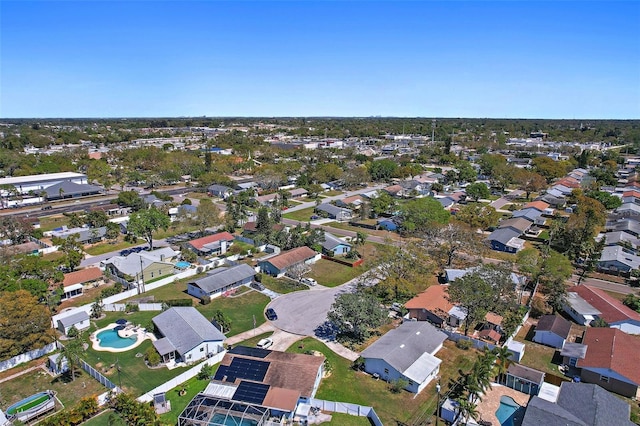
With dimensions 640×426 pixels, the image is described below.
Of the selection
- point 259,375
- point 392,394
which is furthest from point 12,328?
point 392,394

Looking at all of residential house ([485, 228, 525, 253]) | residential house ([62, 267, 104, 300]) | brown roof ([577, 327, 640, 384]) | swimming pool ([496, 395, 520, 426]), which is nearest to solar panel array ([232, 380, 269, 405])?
swimming pool ([496, 395, 520, 426])

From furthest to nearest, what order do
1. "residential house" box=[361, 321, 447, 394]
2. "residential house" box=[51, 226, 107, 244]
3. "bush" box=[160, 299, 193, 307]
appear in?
"residential house" box=[51, 226, 107, 244] < "bush" box=[160, 299, 193, 307] < "residential house" box=[361, 321, 447, 394]

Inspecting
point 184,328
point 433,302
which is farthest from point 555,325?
point 184,328

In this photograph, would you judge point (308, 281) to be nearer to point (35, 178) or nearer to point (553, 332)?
point (553, 332)

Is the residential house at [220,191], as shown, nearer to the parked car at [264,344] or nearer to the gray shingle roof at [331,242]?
the gray shingle roof at [331,242]

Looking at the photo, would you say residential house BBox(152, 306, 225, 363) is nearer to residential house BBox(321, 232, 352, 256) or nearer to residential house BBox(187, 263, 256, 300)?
residential house BBox(187, 263, 256, 300)

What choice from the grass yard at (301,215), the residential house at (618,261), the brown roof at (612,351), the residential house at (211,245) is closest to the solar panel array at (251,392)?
the brown roof at (612,351)

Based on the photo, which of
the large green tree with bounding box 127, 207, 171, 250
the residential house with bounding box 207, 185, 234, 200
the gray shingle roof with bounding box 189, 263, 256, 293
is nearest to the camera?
the gray shingle roof with bounding box 189, 263, 256, 293

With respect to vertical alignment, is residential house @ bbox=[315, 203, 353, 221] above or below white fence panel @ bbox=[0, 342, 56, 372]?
above
